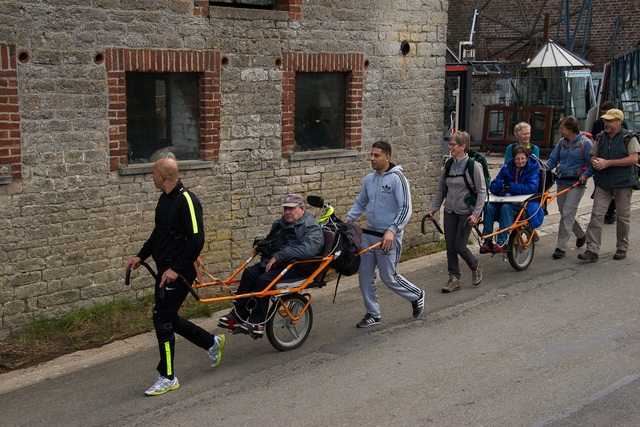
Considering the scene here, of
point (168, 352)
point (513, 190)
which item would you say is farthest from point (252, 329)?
point (513, 190)

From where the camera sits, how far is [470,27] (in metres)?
29.0

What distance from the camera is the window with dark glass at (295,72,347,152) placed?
448 inches

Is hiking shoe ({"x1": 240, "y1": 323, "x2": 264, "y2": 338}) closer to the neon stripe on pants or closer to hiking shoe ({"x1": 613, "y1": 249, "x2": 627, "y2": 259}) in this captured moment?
the neon stripe on pants

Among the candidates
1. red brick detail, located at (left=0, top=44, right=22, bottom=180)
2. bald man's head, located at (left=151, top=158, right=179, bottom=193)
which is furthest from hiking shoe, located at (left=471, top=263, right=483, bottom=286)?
red brick detail, located at (left=0, top=44, right=22, bottom=180)

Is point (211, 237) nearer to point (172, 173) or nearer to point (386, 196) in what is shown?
point (386, 196)

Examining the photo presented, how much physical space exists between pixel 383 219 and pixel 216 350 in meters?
2.20

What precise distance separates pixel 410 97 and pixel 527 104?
13321 mm

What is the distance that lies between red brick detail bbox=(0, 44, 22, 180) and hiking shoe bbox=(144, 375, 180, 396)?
265 cm

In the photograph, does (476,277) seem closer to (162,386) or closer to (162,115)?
(162,115)

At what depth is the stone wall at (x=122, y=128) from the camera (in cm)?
850

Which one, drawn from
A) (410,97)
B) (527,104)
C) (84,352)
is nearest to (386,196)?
(84,352)

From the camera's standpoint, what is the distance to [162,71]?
377 inches

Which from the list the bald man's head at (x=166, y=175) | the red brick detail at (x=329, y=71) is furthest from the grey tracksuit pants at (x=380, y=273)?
the red brick detail at (x=329, y=71)

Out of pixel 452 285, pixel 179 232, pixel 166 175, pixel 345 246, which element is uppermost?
pixel 166 175
